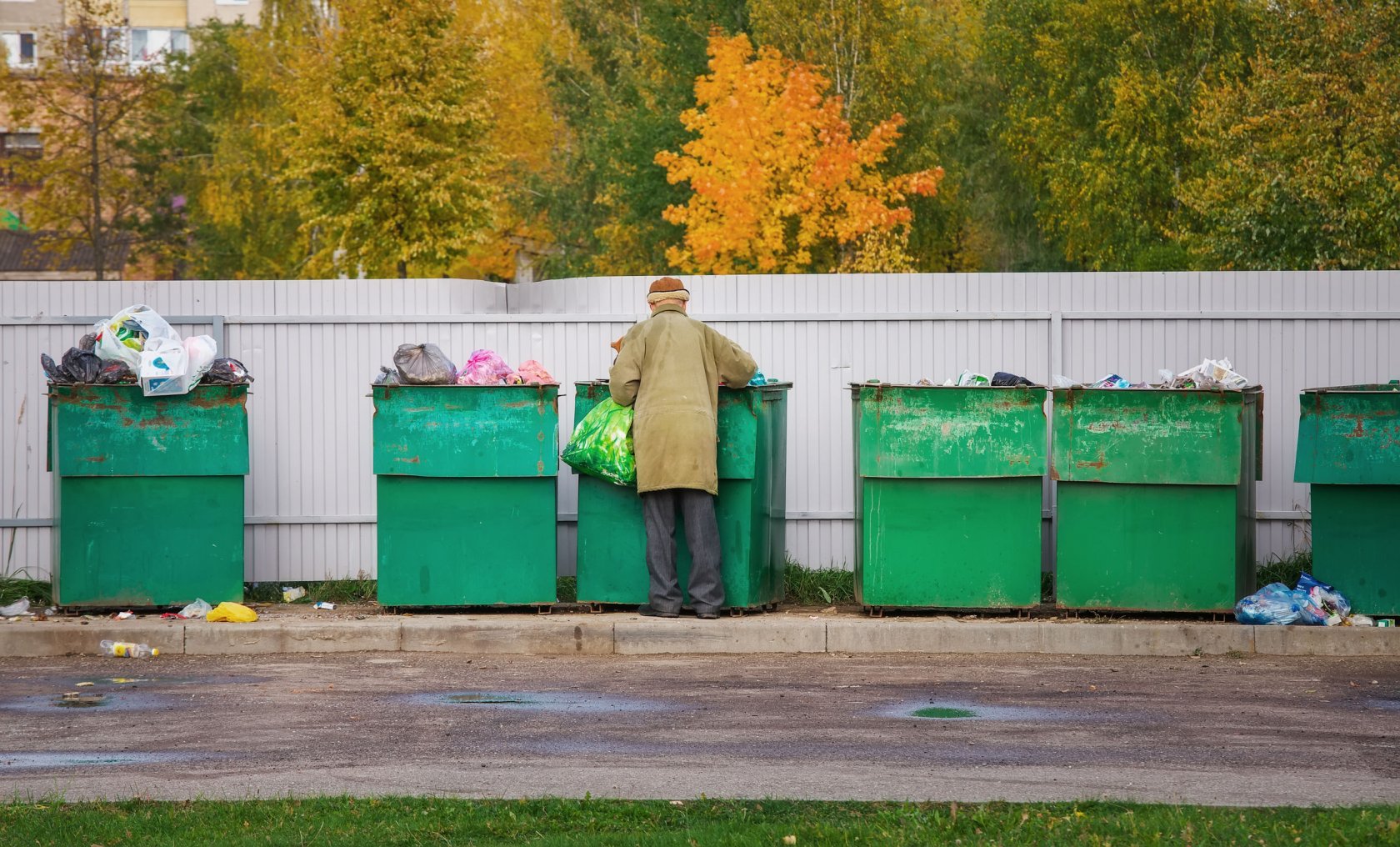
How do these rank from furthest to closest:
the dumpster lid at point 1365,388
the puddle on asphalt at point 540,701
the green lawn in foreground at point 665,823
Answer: the dumpster lid at point 1365,388 < the puddle on asphalt at point 540,701 < the green lawn in foreground at point 665,823

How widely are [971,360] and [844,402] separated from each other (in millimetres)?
822

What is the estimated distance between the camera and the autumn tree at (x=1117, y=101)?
103 ft

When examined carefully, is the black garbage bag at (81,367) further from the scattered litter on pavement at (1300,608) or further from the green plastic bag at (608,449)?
the scattered litter on pavement at (1300,608)

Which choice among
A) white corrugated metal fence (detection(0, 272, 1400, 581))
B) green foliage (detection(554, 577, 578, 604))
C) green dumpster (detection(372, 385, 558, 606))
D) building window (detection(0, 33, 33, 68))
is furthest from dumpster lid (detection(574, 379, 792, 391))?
building window (detection(0, 33, 33, 68))

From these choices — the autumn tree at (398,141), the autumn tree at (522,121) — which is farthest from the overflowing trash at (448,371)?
the autumn tree at (522,121)

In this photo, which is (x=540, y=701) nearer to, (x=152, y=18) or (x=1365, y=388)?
(x=1365, y=388)

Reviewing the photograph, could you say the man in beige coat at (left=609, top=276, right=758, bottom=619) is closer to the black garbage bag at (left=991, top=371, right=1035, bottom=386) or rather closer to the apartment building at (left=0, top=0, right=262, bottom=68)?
the black garbage bag at (left=991, top=371, right=1035, bottom=386)

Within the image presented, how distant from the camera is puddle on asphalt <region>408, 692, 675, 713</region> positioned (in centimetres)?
686

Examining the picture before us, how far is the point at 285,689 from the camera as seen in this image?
24.2 ft

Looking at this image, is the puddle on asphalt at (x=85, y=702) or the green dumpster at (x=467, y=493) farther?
the green dumpster at (x=467, y=493)

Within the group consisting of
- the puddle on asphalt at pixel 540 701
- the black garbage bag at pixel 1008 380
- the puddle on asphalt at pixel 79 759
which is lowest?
the puddle on asphalt at pixel 79 759

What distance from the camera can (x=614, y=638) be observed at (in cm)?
846

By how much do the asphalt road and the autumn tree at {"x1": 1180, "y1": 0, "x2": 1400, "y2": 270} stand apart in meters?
12.1

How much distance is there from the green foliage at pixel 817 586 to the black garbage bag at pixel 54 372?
4.22 metres
